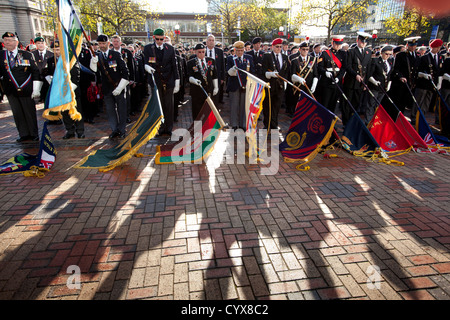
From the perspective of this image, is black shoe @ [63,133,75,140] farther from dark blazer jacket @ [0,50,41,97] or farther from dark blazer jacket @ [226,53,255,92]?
dark blazer jacket @ [226,53,255,92]

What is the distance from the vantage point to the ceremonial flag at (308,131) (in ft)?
16.4

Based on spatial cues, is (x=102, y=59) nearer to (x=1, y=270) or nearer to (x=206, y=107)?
(x=206, y=107)

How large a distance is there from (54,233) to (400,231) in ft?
14.1

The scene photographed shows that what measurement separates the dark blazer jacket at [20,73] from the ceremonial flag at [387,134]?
7.86 metres

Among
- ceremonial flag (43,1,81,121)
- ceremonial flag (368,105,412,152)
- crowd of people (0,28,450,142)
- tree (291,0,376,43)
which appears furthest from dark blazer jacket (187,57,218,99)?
tree (291,0,376,43)

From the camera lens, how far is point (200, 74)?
6.99 meters

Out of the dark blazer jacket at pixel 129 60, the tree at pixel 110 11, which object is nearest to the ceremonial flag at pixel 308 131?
the dark blazer jacket at pixel 129 60

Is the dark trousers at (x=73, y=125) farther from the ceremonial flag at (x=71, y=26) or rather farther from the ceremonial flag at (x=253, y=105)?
the ceremonial flag at (x=253, y=105)

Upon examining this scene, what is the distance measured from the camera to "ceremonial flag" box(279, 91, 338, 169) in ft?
16.4

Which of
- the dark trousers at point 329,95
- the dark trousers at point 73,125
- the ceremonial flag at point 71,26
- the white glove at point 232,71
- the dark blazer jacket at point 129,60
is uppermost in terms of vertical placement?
the ceremonial flag at point 71,26

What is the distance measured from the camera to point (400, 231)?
3.44 meters

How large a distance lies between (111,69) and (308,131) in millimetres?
4736

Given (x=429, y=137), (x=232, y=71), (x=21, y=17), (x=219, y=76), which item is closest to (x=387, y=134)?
Result: (x=429, y=137)
